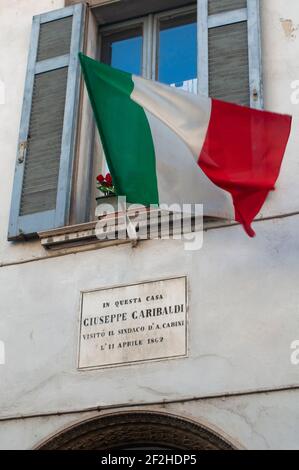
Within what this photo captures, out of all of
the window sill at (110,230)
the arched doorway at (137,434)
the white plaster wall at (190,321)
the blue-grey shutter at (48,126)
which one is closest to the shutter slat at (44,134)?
the blue-grey shutter at (48,126)

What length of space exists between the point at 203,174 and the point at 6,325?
1635 mm

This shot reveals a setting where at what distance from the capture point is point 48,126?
7.12 metres

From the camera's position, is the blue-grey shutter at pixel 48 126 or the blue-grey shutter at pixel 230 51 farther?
the blue-grey shutter at pixel 48 126

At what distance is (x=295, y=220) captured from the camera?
610 centimetres

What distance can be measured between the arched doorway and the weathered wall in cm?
9

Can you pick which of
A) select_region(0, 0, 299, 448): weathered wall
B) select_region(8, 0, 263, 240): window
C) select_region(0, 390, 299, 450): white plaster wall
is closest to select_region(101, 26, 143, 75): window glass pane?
select_region(8, 0, 263, 240): window

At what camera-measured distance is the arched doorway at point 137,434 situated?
5.66 m

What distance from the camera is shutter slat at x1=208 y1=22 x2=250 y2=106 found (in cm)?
665

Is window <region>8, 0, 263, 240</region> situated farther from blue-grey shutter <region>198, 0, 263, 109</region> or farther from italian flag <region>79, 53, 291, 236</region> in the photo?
italian flag <region>79, 53, 291, 236</region>

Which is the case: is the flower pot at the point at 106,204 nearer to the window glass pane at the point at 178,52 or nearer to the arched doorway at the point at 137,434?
the window glass pane at the point at 178,52
